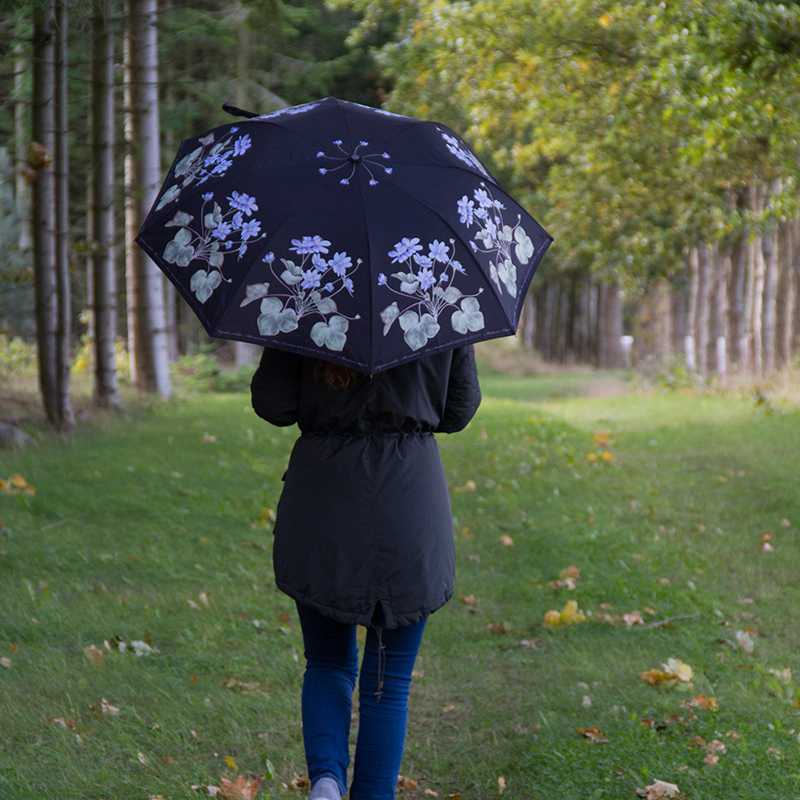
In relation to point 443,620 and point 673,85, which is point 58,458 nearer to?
point 443,620

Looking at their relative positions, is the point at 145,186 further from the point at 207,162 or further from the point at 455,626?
the point at 207,162

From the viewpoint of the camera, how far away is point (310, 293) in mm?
3789

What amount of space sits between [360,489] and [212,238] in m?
0.94

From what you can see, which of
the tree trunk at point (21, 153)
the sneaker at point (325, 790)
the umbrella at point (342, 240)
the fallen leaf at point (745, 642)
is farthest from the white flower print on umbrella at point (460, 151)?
the tree trunk at point (21, 153)

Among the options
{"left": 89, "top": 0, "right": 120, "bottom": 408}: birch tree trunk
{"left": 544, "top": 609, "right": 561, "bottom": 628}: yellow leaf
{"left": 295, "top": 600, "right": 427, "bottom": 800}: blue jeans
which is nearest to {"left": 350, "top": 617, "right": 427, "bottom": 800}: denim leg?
{"left": 295, "top": 600, "right": 427, "bottom": 800}: blue jeans

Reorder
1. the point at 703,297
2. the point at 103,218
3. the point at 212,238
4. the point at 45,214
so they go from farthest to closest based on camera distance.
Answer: the point at 703,297, the point at 103,218, the point at 45,214, the point at 212,238

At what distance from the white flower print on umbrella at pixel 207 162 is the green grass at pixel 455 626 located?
2217 millimetres

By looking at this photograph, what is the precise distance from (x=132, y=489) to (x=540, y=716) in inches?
211

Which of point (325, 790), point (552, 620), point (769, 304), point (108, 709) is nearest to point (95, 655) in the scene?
point (108, 709)

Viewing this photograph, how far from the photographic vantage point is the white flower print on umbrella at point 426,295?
3.77 meters

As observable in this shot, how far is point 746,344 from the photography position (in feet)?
82.2

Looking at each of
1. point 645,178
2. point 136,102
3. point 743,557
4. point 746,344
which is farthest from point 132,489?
point 746,344

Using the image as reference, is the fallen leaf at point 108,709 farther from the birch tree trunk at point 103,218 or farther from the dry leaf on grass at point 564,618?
the birch tree trunk at point 103,218

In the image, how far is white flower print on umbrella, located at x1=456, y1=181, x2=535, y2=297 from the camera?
13.3ft
